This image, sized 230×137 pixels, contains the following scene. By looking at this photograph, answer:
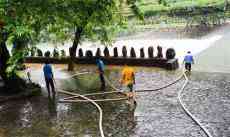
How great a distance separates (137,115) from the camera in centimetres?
1866

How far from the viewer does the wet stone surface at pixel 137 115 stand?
1681 centimetres

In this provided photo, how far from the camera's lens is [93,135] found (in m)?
16.6

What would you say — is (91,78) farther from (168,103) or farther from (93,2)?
(168,103)

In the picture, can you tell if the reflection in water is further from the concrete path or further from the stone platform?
the concrete path

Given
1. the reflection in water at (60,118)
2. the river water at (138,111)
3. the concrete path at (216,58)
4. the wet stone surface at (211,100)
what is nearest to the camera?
the wet stone surface at (211,100)

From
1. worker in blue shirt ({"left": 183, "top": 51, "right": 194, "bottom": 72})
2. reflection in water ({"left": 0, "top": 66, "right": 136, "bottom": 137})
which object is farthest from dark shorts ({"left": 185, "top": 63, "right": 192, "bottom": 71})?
reflection in water ({"left": 0, "top": 66, "right": 136, "bottom": 137})

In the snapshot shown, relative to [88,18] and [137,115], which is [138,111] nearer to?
[137,115]

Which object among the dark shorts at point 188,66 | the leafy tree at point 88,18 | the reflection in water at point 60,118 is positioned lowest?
the reflection in water at point 60,118

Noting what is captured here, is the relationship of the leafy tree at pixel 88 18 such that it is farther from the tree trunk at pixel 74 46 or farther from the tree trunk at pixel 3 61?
the tree trunk at pixel 3 61

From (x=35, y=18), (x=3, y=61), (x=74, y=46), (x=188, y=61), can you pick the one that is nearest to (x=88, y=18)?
(x=35, y=18)

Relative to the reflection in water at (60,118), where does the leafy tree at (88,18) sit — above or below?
above

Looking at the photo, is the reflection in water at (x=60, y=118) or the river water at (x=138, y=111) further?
the reflection in water at (x=60, y=118)

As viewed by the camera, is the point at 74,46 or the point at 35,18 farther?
the point at 74,46

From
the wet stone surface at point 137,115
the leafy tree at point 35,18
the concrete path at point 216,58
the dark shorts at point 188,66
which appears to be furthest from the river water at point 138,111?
the leafy tree at point 35,18
